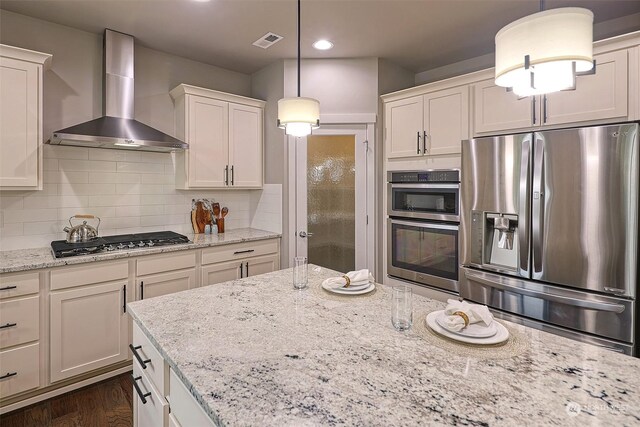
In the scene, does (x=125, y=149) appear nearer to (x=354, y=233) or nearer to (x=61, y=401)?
(x=61, y=401)

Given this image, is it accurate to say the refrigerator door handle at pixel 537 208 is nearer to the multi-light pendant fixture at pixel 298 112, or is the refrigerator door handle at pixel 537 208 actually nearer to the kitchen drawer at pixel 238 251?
the multi-light pendant fixture at pixel 298 112

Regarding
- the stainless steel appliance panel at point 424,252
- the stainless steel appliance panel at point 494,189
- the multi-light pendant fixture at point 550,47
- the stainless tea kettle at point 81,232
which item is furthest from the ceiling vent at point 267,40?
the multi-light pendant fixture at point 550,47

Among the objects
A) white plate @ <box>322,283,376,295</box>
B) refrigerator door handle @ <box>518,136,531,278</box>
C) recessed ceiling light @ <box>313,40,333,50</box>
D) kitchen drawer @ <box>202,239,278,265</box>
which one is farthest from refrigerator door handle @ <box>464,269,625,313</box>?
recessed ceiling light @ <box>313,40,333,50</box>

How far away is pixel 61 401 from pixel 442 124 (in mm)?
3506

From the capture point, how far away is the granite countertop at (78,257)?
2.22m

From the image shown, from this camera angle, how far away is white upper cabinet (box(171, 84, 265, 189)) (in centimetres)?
326

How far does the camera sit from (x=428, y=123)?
9.75ft

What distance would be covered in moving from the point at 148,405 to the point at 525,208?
7.83 ft

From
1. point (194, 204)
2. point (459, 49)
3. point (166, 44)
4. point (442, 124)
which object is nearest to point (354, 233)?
point (442, 124)

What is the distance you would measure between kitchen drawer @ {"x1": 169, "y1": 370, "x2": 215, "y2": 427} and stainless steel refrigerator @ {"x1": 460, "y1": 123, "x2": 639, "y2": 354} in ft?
7.10

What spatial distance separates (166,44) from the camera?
316 cm

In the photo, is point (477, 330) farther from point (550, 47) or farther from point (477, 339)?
point (550, 47)

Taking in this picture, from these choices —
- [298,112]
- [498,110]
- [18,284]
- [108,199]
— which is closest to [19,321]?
[18,284]

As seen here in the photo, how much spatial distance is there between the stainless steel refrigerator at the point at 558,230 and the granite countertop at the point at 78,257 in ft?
6.58
